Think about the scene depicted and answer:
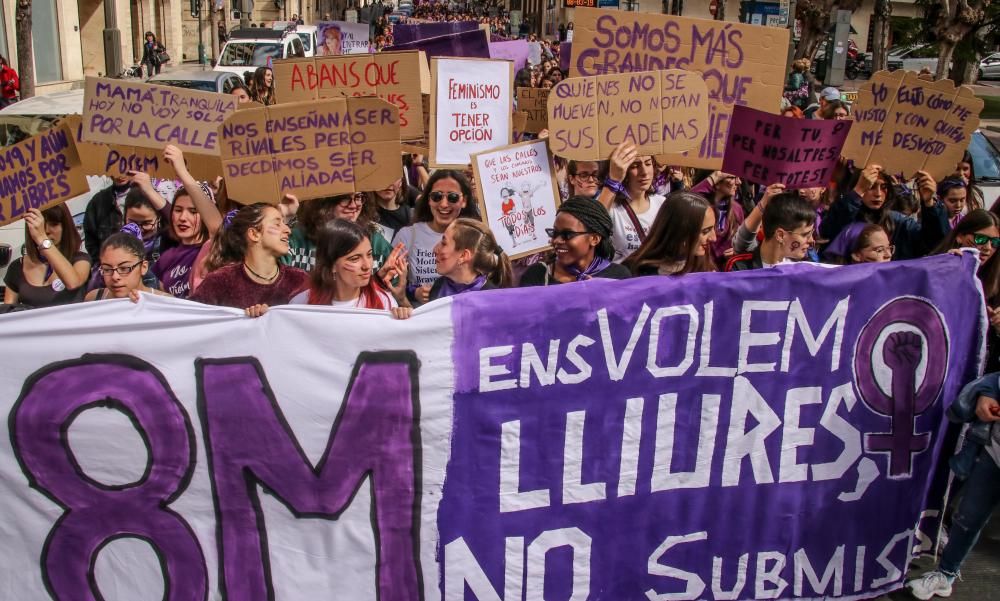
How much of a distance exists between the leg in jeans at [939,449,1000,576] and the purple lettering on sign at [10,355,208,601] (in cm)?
286

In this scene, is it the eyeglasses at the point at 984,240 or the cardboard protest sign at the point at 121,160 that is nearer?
the eyeglasses at the point at 984,240

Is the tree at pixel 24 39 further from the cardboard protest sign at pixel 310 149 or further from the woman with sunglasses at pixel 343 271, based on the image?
the woman with sunglasses at pixel 343 271

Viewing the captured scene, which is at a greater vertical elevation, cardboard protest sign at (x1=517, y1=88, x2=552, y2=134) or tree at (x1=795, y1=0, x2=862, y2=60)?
tree at (x1=795, y1=0, x2=862, y2=60)

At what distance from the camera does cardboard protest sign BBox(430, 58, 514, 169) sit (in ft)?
17.4

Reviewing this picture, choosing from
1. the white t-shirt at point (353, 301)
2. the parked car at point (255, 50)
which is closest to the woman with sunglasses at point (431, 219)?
the white t-shirt at point (353, 301)

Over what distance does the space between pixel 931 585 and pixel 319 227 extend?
120 inches

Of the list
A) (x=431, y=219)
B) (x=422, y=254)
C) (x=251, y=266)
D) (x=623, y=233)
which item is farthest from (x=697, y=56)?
(x=251, y=266)

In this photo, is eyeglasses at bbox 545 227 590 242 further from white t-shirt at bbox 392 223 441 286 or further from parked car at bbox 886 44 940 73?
parked car at bbox 886 44 940 73

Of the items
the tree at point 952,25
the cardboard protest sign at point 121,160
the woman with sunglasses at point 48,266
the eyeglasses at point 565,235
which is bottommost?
the woman with sunglasses at point 48,266

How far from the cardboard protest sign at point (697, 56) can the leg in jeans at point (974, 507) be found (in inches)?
87.3

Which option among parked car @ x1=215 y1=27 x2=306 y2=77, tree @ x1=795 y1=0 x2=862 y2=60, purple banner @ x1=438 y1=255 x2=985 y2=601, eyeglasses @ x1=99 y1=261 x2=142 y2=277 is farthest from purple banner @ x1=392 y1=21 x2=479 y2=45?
tree @ x1=795 y1=0 x2=862 y2=60

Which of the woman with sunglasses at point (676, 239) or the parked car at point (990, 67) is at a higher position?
the parked car at point (990, 67)

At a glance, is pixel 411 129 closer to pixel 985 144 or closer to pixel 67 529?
pixel 67 529

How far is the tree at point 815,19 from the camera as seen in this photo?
23641 mm
